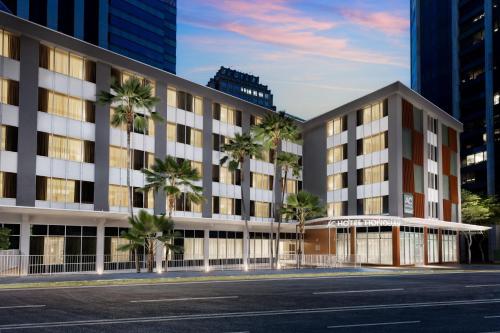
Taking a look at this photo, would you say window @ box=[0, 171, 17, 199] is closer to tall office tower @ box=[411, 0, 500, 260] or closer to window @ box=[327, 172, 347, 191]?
window @ box=[327, 172, 347, 191]

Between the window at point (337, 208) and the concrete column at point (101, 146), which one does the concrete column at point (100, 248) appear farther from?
the window at point (337, 208)

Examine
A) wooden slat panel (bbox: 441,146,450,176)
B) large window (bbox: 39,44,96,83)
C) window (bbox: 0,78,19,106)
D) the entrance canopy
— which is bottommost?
the entrance canopy

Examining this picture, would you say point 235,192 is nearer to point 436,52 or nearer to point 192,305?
point 192,305

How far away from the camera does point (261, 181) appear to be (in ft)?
202

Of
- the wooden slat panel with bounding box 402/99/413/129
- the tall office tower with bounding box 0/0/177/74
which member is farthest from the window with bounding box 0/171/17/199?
the tall office tower with bounding box 0/0/177/74

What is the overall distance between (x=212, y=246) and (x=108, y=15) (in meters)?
71.8

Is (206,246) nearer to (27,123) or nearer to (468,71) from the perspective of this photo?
(27,123)

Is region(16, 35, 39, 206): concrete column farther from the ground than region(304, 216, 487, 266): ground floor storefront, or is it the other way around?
region(16, 35, 39, 206): concrete column

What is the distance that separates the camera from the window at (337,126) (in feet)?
207

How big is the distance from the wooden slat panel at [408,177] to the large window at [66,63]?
31015 mm

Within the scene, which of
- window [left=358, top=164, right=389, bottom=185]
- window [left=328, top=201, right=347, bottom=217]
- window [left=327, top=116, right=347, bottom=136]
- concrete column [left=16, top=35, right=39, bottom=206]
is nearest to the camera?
concrete column [left=16, top=35, right=39, bottom=206]

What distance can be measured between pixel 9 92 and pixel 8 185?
6551 mm

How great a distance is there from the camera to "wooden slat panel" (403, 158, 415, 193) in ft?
184

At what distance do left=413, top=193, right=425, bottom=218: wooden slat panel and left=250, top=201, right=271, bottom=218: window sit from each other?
50.9ft
